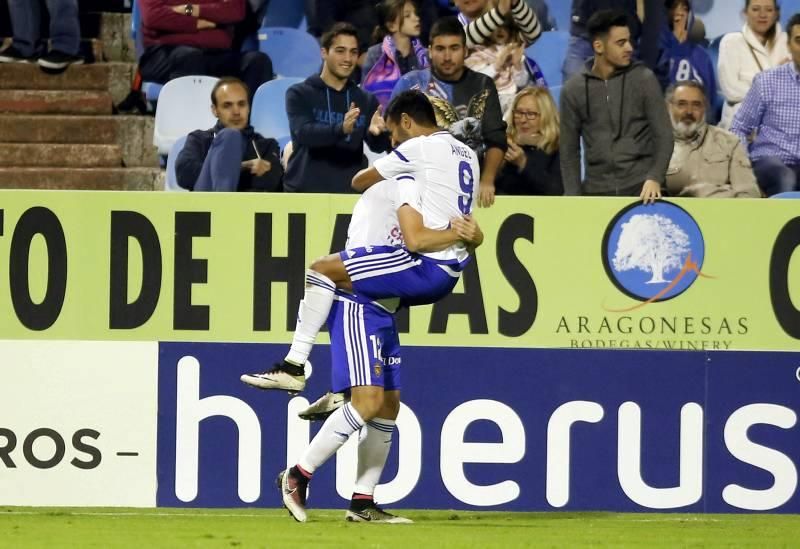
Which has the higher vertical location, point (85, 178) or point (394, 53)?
point (394, 53)

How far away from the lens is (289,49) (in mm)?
11367

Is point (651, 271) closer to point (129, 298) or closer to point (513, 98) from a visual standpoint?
point (513, 98)

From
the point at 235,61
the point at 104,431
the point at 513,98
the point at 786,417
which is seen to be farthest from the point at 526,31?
the point at 104,431

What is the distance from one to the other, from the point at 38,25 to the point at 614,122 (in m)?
4.68

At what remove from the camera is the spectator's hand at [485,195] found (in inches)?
344

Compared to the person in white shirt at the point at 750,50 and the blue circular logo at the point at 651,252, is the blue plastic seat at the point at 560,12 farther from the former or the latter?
the blue circular logo at the point at 651,252

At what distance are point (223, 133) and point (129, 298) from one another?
1.39 m

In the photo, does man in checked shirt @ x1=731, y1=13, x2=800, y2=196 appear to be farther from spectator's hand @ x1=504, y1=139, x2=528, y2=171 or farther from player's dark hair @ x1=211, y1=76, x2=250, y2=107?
player's dark hair @ x1=211, y1=76, x2=250, y2=107

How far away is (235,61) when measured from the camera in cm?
1072

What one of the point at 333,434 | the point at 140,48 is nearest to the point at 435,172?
the point at 333,434

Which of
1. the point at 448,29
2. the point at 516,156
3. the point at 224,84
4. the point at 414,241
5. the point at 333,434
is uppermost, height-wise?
the point at 448,29

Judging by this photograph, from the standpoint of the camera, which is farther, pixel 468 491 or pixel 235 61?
pixel 235 61

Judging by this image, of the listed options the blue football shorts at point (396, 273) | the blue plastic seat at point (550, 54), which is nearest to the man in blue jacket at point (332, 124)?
the blue plastic seat at point (550, 54)

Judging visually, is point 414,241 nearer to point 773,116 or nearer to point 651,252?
point 651,252
